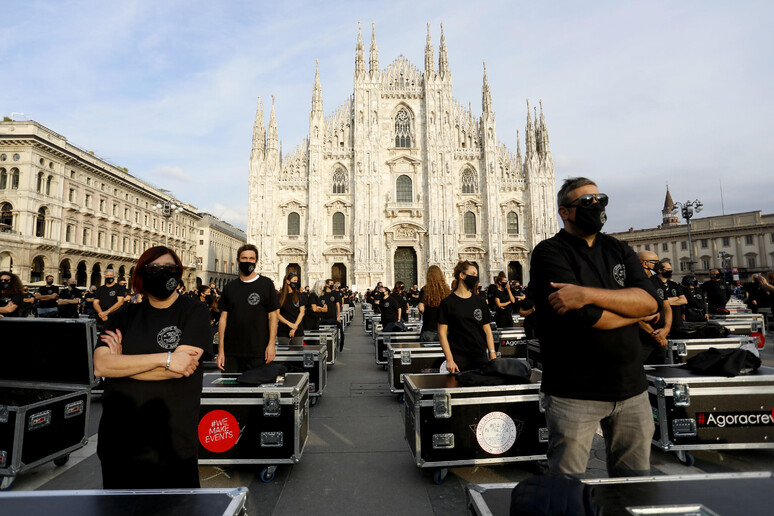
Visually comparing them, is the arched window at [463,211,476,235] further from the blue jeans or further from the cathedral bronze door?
the blue jeans

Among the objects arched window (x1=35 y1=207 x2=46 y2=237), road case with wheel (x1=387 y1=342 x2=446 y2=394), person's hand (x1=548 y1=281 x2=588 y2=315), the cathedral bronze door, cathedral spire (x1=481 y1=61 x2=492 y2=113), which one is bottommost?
road case with wheel (x1=387 y1=342 x2=446 y2=394)

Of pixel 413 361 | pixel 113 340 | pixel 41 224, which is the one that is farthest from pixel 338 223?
Result: pixel 113 340

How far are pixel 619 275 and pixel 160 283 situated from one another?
101 inches

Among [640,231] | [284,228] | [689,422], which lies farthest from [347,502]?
[640,231]

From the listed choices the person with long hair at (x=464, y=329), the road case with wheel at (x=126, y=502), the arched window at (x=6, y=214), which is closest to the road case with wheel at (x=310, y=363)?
the person with long hair at (x=464, y=329)

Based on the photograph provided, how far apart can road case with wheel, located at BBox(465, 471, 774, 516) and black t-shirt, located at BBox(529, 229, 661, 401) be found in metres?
0.55

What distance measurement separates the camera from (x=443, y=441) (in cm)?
354

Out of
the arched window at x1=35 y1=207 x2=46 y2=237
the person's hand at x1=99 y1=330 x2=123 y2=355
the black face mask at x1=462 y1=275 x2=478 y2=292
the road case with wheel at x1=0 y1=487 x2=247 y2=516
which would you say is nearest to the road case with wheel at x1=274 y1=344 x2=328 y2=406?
the black face mask at x1=462 y1=275 x2=478 y2=292

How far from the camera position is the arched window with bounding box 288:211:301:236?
112 ft

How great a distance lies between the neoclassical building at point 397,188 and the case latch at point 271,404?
2914 cm

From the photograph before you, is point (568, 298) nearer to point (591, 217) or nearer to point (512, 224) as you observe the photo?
point (591, 217)

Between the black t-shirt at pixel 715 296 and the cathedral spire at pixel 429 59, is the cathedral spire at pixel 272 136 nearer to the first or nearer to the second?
the cathedral spire at pixel 429 59

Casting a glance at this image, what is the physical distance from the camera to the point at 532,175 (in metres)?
34.5

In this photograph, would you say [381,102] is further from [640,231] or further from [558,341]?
[640,231]
